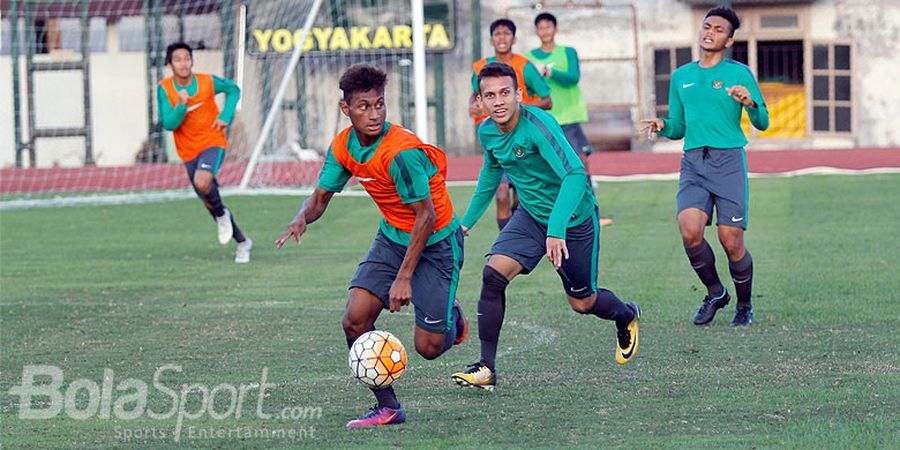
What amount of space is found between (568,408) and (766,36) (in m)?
23.9

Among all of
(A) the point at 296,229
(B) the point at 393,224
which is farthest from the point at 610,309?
(A) the point at 296,229

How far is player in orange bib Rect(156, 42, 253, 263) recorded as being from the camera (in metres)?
13.3

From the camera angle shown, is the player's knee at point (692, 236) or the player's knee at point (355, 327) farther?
the player's knee at point (692, 236)

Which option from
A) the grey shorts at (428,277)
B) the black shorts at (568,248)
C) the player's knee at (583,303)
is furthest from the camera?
the player's knee at (583,303)

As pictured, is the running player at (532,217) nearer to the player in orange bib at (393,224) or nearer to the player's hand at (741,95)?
the player in orange bib at (393,224)

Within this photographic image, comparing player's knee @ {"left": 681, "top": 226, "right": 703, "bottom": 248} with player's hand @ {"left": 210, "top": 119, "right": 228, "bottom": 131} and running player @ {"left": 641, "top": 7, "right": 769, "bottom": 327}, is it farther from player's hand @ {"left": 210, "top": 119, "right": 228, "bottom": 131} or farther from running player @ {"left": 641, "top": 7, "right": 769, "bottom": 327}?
player's hand @ {"left": 210, "top": 119, "right": 228, "bottom": 131}

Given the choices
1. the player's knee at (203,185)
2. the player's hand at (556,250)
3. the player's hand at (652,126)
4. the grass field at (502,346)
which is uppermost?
the player's hand at (652,126)

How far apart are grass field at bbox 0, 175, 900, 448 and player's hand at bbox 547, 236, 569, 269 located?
0.65 metres

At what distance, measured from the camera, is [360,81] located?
640 centimetres

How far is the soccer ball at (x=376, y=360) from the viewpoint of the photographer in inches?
246

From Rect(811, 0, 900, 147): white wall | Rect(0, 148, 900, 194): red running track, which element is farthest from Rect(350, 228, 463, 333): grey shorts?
Rect(811, 0, 900, 147): white wall

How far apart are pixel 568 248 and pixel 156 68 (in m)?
20.7

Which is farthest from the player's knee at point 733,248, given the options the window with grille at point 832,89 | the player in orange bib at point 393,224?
the window with grille at point 832,89

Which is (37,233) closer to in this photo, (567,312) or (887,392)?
(567,312)
